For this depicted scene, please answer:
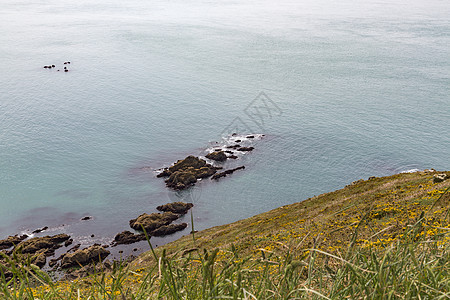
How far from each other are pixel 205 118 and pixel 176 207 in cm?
3806

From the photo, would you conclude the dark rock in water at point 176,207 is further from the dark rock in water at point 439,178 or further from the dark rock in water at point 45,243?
the dark rock in water at point 439,178

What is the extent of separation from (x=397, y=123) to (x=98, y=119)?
7277 cm

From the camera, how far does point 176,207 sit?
74.2m

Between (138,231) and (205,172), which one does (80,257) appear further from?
(205,172)

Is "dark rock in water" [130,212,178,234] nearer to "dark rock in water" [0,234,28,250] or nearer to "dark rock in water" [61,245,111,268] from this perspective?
"dark rock in water" [61,245,111,268]

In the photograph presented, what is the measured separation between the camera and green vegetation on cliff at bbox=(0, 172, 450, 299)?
4508 mm

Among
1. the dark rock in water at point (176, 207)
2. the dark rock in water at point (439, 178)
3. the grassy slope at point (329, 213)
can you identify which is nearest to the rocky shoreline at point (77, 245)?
the dark rock in water at point (176, 207)

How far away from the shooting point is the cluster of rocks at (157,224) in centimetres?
6588

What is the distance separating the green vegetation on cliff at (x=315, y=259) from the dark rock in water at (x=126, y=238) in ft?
26.3

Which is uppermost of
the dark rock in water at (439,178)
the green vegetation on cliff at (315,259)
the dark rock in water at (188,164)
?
the green vegetation on cliff at (315,259)

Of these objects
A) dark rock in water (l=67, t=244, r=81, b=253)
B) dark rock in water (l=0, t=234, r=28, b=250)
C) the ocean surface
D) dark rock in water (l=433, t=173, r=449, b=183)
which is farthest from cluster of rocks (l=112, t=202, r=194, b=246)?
dark rock in water (l=433, t=173, r=449, b=183)

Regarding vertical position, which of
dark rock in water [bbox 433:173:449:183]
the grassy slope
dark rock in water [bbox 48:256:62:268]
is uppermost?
dark rock in water [bbox 433:173:449:183]

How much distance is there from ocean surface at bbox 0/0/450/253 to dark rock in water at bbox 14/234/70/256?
2.58 meters

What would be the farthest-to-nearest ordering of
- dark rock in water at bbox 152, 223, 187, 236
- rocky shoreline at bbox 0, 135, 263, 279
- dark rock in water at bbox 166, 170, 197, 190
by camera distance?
dark rock in water at bbox 166, 170, 197, 190 → dark rock in water at bbox 152, 223, 187, 236 → rocky shoreline at bbox 0, 135, 263, 279
